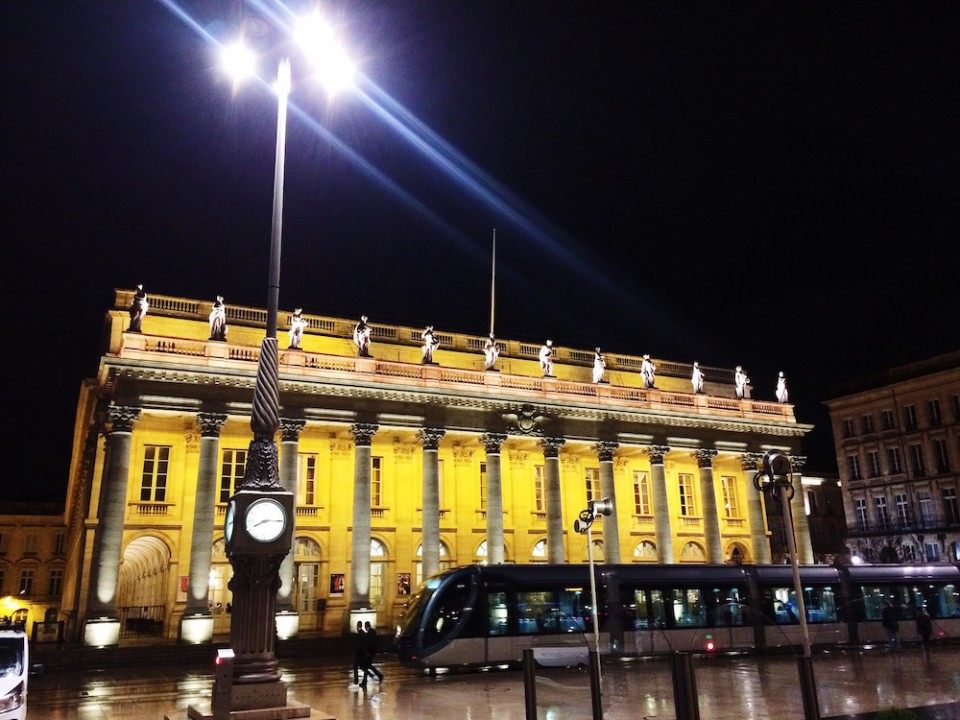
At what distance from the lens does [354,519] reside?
32656 millimetres

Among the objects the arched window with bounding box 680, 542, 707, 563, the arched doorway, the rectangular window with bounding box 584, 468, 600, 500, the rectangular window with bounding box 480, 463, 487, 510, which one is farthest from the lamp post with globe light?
the arched window with bounding box 680, 542, 707, 563

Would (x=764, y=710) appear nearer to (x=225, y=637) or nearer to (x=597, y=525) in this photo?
(x=225, y=637)

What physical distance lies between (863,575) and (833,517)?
4617cm

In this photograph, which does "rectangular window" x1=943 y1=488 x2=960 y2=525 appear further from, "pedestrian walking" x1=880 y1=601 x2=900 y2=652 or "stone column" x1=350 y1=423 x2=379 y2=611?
"stone column" x1=350 y1=423 x2=379 y2=611

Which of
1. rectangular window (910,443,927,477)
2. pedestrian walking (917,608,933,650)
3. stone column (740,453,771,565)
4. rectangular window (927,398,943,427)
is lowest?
pedestrian walking (917,608,933,650)

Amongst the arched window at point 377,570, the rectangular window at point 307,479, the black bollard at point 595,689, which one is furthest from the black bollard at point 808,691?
the rectangular window at point 307,479

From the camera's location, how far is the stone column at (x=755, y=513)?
4203cm

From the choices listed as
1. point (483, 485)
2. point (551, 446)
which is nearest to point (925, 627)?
point (551, 446)

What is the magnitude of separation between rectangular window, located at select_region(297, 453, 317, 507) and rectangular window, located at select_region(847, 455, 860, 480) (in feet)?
145

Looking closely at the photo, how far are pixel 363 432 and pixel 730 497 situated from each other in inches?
1016

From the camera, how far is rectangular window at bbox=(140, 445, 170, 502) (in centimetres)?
3375

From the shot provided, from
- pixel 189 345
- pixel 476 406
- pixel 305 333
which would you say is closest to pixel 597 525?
pixel 476 406

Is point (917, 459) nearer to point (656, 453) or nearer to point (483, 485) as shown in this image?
point (656, 453)

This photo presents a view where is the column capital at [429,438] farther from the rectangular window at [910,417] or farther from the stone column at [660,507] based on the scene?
the rectangular window at [910,417]
